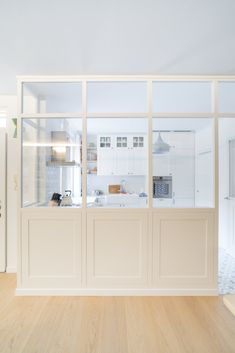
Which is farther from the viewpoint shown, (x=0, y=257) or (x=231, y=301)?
(x=0, y=257)

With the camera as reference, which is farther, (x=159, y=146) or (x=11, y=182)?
(x=11, y=182)

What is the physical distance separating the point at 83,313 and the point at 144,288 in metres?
0.79

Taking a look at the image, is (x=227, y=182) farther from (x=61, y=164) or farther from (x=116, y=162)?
(x=61, y=164)

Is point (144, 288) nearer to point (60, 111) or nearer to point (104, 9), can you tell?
point (60, 111)

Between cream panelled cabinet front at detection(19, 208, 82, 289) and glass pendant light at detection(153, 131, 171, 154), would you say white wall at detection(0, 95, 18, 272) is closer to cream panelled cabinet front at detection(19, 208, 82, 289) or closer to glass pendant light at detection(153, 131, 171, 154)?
cream panelled cabinet front at detection(19, 208, 82, 289)

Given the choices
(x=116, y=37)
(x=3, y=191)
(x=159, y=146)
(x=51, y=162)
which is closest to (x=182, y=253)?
(x=159, y=146)

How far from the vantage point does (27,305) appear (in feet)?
9.82

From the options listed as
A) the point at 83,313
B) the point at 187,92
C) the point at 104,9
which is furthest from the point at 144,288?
the point at 104,9

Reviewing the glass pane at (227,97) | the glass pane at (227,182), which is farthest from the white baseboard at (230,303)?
the glass pane at (227,182)

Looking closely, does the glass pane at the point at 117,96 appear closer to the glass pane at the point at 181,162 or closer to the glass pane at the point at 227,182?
the glass pane at the point at 181,162

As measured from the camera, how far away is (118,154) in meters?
3.27

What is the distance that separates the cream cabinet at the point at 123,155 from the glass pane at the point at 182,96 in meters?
0.48

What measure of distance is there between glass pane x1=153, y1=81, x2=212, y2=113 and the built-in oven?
821 mm

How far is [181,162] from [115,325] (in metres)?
1.92
